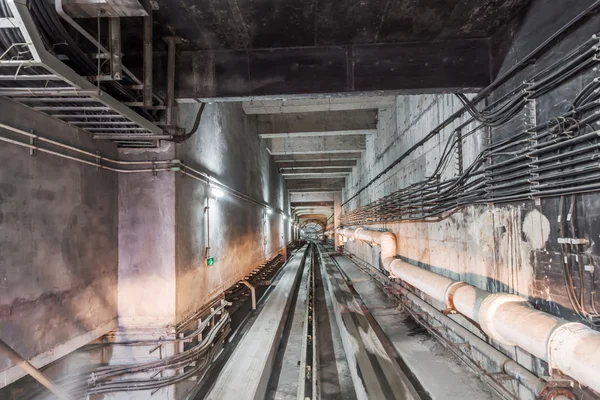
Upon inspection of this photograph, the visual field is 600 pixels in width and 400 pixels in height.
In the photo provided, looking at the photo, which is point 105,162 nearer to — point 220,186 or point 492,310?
point 220,186

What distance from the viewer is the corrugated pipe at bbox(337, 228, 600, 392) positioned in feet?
5.12

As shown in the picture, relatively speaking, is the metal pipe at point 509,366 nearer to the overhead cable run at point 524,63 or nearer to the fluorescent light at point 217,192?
the overhead cable run at point 524,63

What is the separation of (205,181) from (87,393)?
299 cm

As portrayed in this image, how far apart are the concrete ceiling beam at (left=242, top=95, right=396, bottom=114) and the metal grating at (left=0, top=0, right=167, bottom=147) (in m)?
4.80

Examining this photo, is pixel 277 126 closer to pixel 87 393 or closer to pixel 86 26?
pixel 86 26

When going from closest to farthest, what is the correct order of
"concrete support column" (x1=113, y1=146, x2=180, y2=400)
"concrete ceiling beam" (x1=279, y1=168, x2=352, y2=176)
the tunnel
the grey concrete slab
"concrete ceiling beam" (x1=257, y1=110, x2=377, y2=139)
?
the tunnel → "concrete support column" (x1=113, y1=146, x2=180, y2=400) → the grey concrete slab → "concrete ceiling beam" (x1=257, y1=110, x2=377, y2=139) → "concrete ceiling beam" (x1=279, y1=168, x2=352, y2=176)

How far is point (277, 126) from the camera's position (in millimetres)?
9523

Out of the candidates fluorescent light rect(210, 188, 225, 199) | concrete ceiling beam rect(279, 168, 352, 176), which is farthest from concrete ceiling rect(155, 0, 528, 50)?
concrete ceiling beam rect(279, 168, 352, 176)

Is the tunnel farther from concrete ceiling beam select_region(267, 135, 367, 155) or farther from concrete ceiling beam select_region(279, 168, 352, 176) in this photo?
concrete ceiling beam select_region(279, 168, 352, 176)

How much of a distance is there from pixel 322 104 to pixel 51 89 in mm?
6176

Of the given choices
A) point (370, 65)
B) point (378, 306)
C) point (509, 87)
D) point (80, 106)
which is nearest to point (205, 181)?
point (80, 106)

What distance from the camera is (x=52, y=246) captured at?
8.92ft

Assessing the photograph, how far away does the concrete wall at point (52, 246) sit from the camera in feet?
7.55

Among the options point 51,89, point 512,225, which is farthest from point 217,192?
point 512,225
